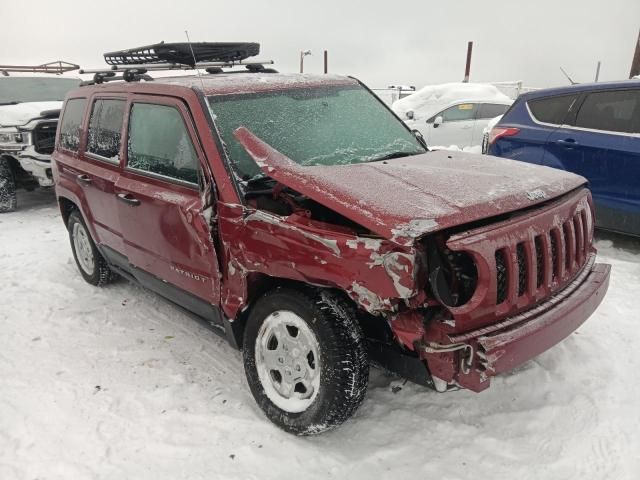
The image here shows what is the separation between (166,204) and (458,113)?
9.23 m

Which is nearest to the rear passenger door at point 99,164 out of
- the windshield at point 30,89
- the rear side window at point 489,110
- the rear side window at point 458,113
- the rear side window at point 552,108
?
the rear side window at point 552,108

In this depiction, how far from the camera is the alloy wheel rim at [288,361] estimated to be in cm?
261

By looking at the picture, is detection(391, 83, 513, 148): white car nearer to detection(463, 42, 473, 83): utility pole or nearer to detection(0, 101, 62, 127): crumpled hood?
detection(0, 101, 62, 127): crumpled hood

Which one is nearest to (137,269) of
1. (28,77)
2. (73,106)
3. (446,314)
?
(73,106)

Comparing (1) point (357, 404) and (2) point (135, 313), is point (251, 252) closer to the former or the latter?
(1) point (357, 404)

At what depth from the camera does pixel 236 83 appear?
3.36 m

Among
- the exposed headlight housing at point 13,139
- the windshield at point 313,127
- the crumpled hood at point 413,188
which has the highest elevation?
the windshield at point 313,127

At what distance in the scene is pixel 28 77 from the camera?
9.54m

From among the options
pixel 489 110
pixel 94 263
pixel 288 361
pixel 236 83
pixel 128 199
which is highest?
pixel 236 83

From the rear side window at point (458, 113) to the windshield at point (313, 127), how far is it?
7.75 m

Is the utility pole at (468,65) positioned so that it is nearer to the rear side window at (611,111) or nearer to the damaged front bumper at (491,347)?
the rear side window at (611,111)

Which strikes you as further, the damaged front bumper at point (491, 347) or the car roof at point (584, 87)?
the car roof at point (584, 87)

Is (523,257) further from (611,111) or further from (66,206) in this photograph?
(66,206)

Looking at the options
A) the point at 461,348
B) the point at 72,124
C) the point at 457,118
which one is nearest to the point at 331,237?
the point at 461,348
